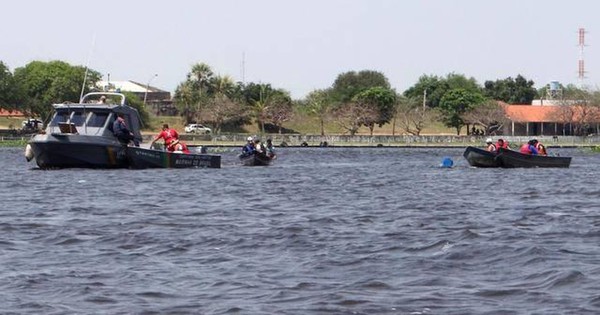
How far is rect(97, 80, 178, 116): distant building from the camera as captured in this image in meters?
146

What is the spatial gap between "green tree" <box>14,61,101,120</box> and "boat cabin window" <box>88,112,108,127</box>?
222ft

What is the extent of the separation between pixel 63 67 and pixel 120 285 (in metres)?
123

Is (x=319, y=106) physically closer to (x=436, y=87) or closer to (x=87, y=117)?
(x=436, y=87)

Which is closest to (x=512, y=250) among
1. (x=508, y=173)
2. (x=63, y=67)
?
(x=508, y=173)

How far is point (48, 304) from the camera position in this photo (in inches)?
622

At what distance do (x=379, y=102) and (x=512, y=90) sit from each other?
4196cm

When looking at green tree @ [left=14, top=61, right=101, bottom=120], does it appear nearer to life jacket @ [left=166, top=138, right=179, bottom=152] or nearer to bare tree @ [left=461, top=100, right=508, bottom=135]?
bare tree @ [left=461, top=100, right=508, bottom=135]

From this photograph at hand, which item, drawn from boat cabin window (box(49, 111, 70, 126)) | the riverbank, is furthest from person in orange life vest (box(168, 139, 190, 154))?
the riverbank

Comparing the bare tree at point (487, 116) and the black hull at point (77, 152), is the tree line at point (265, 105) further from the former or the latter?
the black hull at point (77, 152)

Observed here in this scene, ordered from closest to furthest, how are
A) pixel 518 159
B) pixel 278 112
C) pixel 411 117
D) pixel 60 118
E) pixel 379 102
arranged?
pixel 60 118 → pixel 518 159 → pixel 278 112 → pixel 379 102 → pixel 411 117

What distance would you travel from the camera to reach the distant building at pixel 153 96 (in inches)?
5765

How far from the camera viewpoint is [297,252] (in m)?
20.6

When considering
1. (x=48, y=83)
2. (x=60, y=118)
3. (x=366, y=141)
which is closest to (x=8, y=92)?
(x=48, y=83)

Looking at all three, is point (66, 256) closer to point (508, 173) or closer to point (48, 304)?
point (48, 304)
